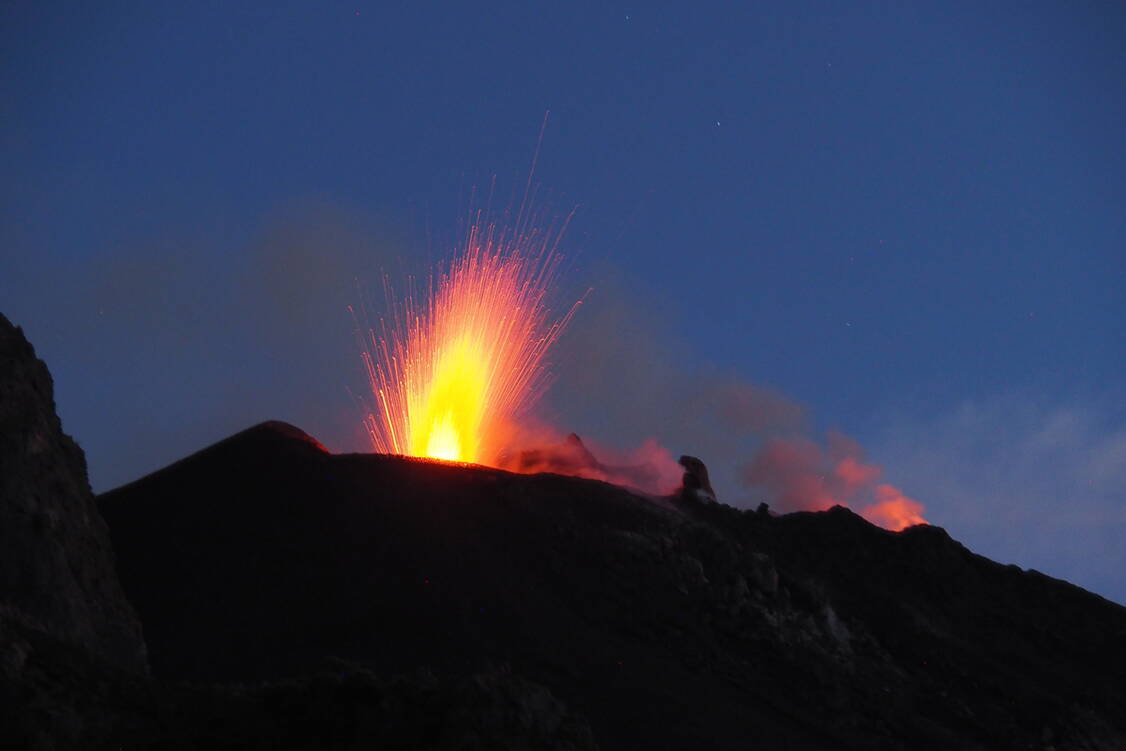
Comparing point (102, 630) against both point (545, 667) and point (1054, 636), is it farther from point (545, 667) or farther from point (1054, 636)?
point (1054, 636)

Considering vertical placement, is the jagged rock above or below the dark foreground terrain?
above

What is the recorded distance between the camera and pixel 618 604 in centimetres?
4372

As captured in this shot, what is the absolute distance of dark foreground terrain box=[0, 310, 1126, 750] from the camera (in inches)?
1372

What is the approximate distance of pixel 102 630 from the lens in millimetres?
31094

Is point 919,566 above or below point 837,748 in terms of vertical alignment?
above

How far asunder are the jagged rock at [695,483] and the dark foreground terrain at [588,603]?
2.26 meters

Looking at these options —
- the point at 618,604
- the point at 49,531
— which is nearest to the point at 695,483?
the point at 618,604

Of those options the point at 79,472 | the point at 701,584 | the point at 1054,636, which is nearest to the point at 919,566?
the point at 1054,636

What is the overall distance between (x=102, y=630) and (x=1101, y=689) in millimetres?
41300

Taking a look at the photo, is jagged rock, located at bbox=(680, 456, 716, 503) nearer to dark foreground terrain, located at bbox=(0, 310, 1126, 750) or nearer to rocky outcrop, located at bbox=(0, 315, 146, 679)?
dark foreground terrain, located at bbox=(0, 310, 1126, 750)

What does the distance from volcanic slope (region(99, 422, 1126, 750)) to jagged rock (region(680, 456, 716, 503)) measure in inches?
61.9

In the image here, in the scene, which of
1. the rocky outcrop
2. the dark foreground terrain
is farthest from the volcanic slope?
the rocky outcrop

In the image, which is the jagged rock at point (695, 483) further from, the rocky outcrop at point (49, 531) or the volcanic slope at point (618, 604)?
the rocky outcrop at point (49, 531)

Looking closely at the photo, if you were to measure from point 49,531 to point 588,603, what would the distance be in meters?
21.0
